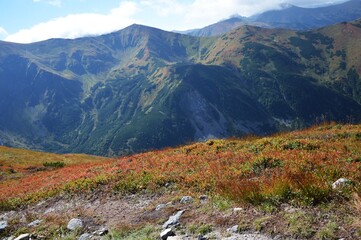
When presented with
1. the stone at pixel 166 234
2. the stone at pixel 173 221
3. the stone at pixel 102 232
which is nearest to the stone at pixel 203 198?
the stone at pixel 173 221

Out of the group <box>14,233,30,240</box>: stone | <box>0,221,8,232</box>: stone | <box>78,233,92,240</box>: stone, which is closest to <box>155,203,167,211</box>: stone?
<box>78,233,92,240</box>: stone

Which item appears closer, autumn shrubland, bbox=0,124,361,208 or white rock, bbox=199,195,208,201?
autumn shrubland, bbox=0,124,361,208

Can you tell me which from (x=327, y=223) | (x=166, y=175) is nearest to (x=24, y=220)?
(x=166, y=175)

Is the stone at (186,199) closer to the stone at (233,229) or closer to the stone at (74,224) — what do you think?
the stone at (233,229)

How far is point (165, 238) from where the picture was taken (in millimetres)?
9609

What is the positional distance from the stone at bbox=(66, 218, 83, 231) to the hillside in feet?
0.67

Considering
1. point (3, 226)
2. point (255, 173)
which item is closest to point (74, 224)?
point (3, 226)

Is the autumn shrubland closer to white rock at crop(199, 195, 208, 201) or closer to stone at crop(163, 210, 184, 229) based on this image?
white rock at crop(199, 195, 208, 201)

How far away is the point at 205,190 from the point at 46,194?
37.3ft

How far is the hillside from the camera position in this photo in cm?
881

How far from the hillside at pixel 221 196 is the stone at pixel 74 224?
8.1 inches

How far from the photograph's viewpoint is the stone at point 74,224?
12379 millimetres

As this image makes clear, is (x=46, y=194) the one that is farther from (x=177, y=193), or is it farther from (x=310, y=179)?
(x=310, y=179)

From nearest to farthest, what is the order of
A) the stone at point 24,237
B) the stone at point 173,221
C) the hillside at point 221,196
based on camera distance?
the hillside at point 221,196
the stone at point 173,221
the stone at point 24,237
